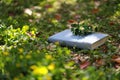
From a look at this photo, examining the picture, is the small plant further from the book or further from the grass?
the grass

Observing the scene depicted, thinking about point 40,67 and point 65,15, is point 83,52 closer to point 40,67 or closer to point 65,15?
point 40,67

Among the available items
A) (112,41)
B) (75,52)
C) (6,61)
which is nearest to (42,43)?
(75,52)

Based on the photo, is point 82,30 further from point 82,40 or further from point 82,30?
point 82,40

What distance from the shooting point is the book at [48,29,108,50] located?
6.10 meters

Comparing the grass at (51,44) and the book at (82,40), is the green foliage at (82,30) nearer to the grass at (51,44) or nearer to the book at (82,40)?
the book at (82,40)

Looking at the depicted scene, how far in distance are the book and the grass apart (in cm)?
10

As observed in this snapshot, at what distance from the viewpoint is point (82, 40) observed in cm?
623

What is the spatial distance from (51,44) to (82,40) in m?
0.58

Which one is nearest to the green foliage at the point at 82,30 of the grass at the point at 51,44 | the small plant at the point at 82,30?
the small plant at the point at 82,30

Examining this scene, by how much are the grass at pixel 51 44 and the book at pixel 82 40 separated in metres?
0.10

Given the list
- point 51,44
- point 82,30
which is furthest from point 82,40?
point 51,44

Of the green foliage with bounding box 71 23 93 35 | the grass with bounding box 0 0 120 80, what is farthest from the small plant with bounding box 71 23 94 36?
the grass with bounding box 0 0 120 80

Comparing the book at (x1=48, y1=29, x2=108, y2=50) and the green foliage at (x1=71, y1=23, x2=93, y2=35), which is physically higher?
the green foliage at (x1=71, y1=23, x2=93, y2=35)

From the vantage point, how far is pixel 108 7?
28.7ft
